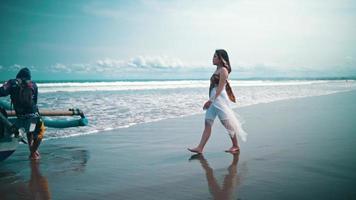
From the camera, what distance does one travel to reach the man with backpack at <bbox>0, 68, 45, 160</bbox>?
575 centimetres

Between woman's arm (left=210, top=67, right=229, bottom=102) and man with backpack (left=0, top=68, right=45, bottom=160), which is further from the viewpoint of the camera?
woman's arm (left=210, top=67, right=229, bottom=102)

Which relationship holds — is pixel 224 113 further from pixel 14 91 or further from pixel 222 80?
pixel 14 91

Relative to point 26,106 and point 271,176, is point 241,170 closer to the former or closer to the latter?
point 271,176

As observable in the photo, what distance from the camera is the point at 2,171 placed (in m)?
5.20

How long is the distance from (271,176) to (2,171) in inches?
163

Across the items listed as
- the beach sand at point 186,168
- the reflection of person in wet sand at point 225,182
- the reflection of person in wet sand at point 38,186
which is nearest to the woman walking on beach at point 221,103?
the beach sand at point 186,168

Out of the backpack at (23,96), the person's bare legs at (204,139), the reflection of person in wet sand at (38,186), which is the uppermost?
the backpack at (23,96)

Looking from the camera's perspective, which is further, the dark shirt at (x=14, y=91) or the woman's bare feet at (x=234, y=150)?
the woman's bare feet at (x=234, y=150)

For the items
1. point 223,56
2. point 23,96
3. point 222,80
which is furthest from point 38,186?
point 223,56

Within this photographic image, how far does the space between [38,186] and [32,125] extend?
1.91 m

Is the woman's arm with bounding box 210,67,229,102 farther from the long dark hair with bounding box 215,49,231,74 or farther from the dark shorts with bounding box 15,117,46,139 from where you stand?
the dark shorts with bounding box 15,117,46,139

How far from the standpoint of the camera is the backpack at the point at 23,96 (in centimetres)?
576

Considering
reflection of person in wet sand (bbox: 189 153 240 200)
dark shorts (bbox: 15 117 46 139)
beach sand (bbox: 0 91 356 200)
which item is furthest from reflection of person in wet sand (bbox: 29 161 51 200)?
reflection of person in wet sand (bbox: 189 153 240 200)

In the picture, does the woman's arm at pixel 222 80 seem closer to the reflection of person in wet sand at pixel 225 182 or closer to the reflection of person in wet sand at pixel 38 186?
the reflection of person in wet sand at pixel 225 182
